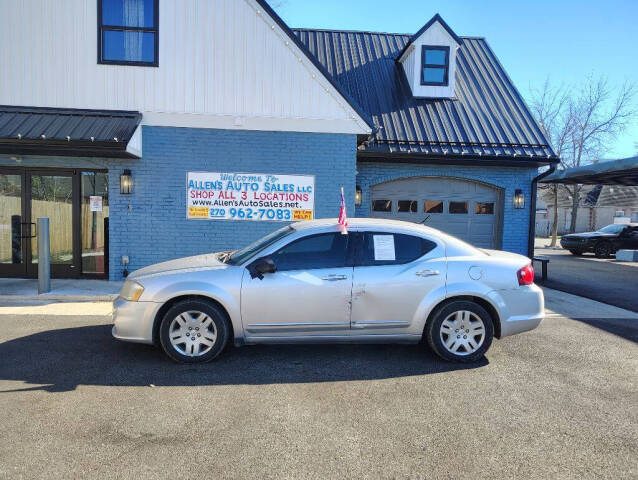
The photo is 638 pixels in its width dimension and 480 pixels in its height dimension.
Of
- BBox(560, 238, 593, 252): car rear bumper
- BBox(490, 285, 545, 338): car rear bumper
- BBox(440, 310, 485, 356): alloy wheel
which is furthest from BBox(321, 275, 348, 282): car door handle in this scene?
BBox(560, 238, 593, 252): car rear bumper

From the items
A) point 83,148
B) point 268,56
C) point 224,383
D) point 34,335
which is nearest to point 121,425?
point 224,383

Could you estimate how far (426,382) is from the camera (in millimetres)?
4336

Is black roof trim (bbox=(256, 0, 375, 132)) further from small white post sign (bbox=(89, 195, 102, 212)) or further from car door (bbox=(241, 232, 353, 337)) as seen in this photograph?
car door (bbox=(241, 232, 353, 337))

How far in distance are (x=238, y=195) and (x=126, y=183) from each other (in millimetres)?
2329

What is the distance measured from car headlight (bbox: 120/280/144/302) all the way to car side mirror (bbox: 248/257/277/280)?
3.92 feet

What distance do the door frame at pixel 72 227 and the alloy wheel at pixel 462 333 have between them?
7.80m

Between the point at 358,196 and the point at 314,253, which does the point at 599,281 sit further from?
the point at 314,253

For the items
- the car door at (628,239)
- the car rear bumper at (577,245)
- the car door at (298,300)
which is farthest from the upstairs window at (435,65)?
the car door at (628,239)

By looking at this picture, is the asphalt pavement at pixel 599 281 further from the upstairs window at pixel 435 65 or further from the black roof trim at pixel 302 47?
the black roof trim at pixel 302 47

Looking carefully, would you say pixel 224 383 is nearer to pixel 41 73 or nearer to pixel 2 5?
pixel 41 73

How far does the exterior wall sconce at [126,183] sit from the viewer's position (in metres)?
9.27

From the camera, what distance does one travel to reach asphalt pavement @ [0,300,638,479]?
9.57ft

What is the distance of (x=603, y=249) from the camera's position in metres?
18.6

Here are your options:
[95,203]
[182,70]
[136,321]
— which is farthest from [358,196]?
[136,321]
